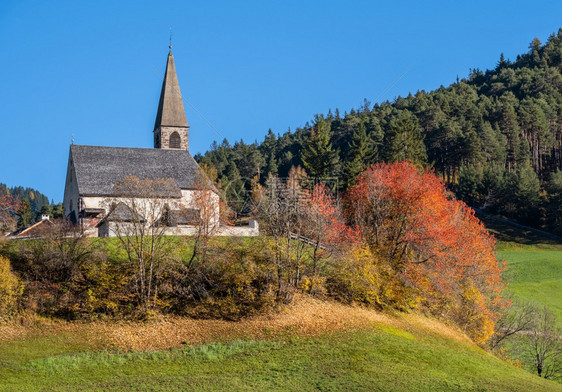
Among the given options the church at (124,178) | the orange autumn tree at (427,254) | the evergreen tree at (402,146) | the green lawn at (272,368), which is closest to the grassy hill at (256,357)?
the green lawn at (272,368)

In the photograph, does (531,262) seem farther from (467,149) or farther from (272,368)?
(272,368)

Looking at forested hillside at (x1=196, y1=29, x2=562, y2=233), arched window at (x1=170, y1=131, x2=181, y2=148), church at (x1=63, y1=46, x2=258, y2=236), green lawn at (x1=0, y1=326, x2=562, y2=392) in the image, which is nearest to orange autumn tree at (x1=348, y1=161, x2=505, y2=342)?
green lawn at (x1=0, y1=326, x2=562, y2=392)

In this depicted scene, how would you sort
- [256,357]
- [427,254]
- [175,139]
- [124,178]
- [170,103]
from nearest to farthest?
[256,357], [427,254], [124,178], [175,139], [170,103]

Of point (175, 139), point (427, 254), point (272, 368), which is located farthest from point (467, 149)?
point (272, 368)

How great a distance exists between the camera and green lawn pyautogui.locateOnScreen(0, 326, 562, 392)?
74.6 feet

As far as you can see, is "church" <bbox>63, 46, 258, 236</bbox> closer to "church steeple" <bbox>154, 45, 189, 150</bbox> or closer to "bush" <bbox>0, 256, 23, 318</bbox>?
"church steeple" <bbox>154, 45, 189, 150</bbox>

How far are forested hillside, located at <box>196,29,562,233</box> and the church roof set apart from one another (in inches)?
629

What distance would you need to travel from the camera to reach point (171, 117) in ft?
204

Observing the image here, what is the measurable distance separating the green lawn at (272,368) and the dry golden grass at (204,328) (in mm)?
1106

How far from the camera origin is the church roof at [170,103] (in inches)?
2442

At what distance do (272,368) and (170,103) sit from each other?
1698 inches

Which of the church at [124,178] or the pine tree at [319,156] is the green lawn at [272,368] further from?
the pine tree at [319,156]

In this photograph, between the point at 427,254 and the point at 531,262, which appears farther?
the point at 531,262

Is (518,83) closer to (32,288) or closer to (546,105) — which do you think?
(546,105)
